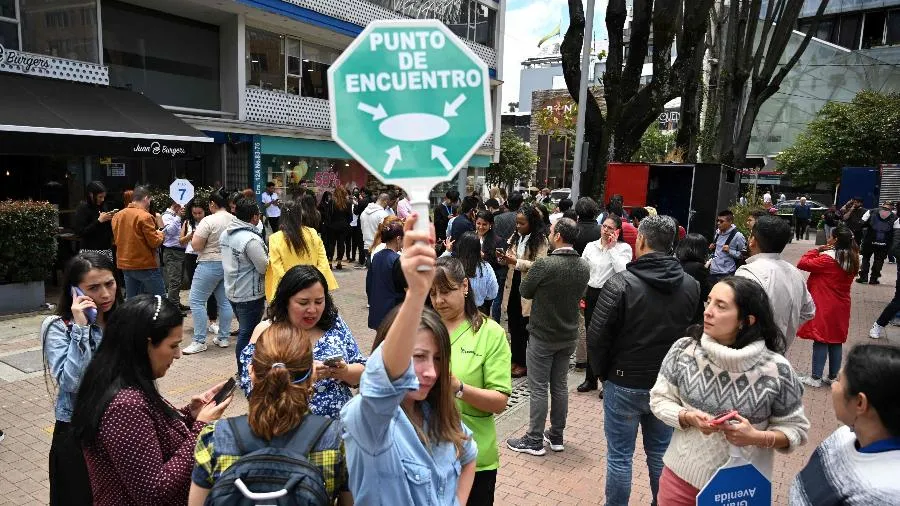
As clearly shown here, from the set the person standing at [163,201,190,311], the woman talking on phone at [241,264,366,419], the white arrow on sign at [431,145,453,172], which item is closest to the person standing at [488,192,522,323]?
the woman talking on phone at [241,264,366,419]

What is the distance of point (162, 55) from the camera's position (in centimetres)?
1469

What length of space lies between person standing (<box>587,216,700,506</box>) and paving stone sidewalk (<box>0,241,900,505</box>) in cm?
83

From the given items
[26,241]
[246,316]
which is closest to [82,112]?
[26,241]

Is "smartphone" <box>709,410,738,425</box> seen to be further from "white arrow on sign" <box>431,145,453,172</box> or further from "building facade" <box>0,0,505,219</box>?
"building facade" <box>0,0,505,219</box>

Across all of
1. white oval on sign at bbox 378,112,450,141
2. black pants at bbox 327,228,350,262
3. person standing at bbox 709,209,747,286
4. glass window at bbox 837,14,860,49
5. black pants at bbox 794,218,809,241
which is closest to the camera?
white oval on sign at bbox 378,112,450,141

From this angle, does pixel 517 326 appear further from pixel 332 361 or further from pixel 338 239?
pixel 338 239

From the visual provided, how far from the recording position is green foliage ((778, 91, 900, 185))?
85.6 ft

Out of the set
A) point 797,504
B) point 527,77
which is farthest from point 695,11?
point 527,77

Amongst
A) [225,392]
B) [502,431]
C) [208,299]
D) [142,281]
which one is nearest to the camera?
[225,392]

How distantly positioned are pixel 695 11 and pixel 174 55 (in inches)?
476

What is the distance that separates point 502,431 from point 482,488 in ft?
8.30

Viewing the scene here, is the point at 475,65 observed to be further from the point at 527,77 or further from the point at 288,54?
the point at 527,77

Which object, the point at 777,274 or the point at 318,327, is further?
the point at 777,274

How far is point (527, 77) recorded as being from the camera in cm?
7125
